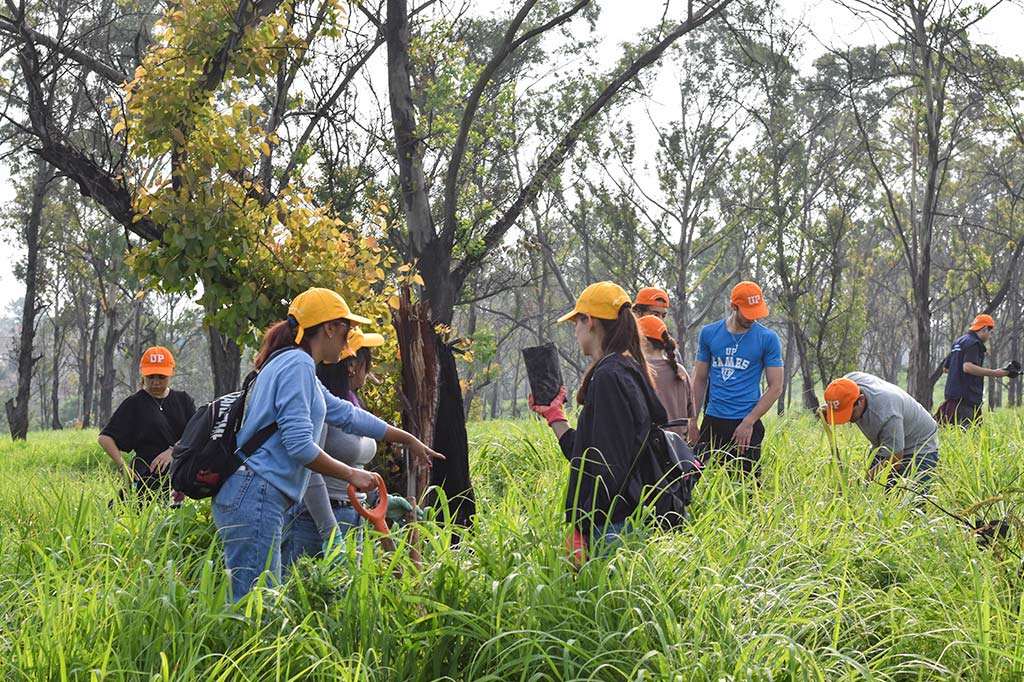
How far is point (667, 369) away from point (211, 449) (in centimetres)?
309

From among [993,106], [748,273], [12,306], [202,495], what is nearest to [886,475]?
[202,495]

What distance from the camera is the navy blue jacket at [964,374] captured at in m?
10.3

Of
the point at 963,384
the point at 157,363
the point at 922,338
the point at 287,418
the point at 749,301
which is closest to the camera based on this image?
the point at 287,418

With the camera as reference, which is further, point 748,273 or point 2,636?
point 748,273

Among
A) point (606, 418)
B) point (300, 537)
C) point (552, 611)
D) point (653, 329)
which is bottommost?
point (552, 611)

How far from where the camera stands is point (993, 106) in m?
17.1

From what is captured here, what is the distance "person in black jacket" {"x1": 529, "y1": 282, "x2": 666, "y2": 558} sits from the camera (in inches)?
149

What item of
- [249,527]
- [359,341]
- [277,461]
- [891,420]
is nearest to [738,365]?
[891,420]

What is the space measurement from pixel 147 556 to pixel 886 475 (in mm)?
3585

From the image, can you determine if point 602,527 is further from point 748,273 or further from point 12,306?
point 12,306

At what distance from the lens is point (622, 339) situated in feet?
13.0

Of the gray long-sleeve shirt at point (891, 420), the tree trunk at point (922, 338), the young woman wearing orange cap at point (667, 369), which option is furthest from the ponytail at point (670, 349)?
the tree trunk at point (922, 338)

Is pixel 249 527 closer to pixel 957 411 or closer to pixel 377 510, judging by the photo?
pixel 377 510

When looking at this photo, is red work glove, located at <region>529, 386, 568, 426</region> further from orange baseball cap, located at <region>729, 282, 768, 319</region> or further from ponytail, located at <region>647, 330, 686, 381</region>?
orange baseball cap, located at <region>729, 282, 768, 319</region>
